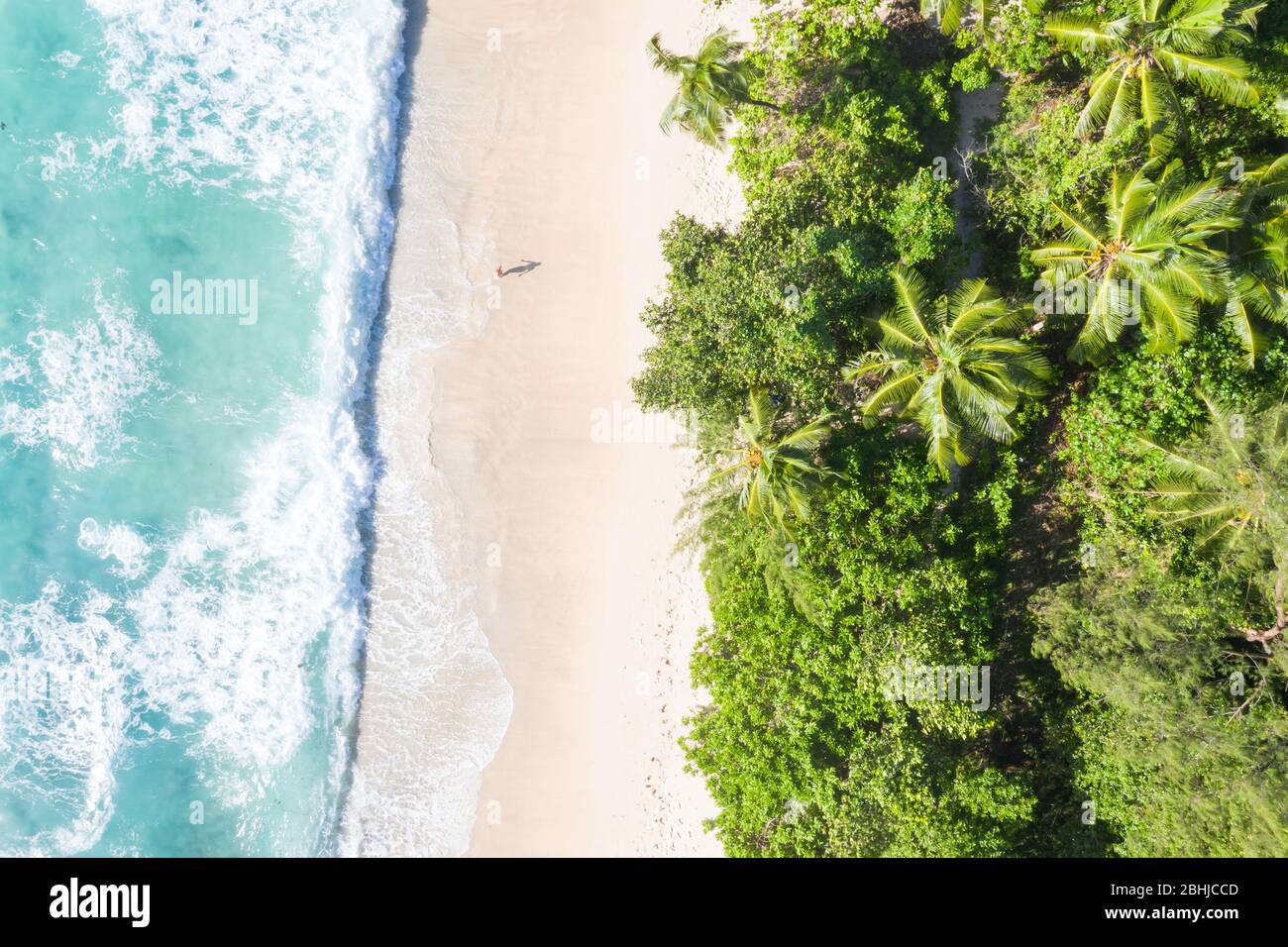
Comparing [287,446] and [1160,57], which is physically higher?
[1160,57]

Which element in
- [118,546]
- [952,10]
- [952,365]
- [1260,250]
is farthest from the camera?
[118,546]

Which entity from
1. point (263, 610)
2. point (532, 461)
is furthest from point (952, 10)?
point (263, 610)

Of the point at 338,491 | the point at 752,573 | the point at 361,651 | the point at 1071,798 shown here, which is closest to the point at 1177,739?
the point at 1071,798

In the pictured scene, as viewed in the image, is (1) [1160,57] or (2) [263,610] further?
(2) [263,610]

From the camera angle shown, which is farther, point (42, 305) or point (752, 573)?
point (42, 305)

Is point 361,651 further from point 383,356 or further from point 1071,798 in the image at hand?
point 1071,798

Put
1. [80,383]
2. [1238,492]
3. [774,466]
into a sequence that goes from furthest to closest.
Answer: [80,383]
[774,466]
[1238,492]

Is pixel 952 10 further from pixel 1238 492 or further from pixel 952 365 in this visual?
pixel 1238 492
